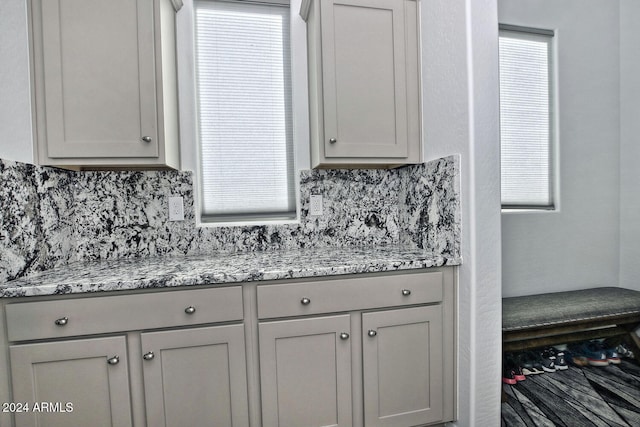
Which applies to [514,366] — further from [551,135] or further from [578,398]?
[551,135]

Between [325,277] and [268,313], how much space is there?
284mm

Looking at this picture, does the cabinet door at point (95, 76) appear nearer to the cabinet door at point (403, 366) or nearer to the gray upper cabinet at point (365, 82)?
the gray upper cabinet at point (365, 82)

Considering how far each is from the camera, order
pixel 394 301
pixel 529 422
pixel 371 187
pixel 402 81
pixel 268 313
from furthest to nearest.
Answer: pixel 371 187 < pixel 402 81 < pixel 529 422 < pixel 394 301 < pixel 268 313

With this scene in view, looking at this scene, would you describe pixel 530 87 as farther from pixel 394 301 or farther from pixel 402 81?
pixel 394 301

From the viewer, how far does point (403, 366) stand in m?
1.52

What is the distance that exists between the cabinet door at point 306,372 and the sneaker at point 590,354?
5.92 ft

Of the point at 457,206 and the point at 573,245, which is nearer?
the point at 457,206

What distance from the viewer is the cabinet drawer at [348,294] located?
4.58ft

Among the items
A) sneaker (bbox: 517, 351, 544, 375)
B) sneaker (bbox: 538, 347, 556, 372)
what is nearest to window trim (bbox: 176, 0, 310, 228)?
sneaker (bbox: 517, 351, 544, 375)

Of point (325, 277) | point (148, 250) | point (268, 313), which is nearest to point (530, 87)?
point (325, 277)

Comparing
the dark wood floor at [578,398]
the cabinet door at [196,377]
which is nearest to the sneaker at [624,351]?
the dark wood floor at [578,398]

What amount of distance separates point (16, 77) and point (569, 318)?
9.98 ft

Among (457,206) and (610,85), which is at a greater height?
(610,85)

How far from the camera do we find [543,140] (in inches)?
94.8
